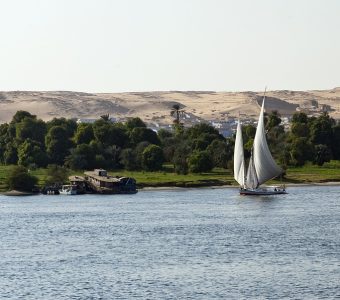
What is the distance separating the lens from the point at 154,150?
332ft

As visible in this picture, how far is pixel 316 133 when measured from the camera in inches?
4279

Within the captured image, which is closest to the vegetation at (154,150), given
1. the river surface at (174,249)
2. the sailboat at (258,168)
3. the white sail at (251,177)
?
→ the sailboat at (258,168)

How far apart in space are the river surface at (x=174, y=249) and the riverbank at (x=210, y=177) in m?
13.3

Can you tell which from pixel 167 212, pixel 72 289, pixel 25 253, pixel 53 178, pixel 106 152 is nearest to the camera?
pixel 72 289

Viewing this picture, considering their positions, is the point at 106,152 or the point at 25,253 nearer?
the point at 25,253

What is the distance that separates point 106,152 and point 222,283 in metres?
67.8

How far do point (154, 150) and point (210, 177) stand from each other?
6113 mm

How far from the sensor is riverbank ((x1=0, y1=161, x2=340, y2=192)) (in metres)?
93.0


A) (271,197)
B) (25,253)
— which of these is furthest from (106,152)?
(25,253)

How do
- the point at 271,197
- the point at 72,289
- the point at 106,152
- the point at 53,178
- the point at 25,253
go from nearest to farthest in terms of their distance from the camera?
Answer: 1. the point at 72,289
2. the point at 25,253
3. the point at 271,197
4. the point at 53,178
5. the point at 106,152

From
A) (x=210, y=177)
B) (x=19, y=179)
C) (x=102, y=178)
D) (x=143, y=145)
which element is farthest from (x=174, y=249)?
(x=143, y=145)

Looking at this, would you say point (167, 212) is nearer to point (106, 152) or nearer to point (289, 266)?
point (289, 266)

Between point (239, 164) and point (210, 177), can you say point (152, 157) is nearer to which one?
point (210, 177)

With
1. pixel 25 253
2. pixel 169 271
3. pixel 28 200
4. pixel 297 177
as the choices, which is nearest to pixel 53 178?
pixel 28 200
